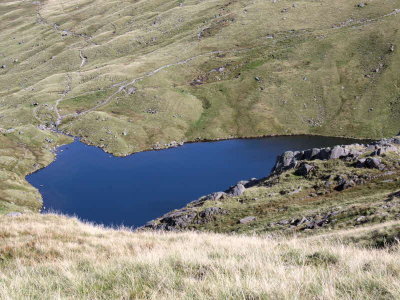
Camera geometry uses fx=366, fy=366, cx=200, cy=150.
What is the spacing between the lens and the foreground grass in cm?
685

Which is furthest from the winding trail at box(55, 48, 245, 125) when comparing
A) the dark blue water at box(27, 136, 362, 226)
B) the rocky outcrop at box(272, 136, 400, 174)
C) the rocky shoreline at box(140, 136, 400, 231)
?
the rocky shoreline at box(140, 136, 400, 231)

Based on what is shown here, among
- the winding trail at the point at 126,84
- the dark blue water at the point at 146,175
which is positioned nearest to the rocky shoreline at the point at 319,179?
the dark blue water at the point at 146,175

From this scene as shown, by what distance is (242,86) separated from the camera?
135750mm

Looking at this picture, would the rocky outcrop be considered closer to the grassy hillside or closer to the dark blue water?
the dark blue water

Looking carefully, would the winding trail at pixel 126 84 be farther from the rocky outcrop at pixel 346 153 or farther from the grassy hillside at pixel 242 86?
the rocky outcrop at pixel 346 153

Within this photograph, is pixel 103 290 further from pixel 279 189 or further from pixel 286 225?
pixel 279 189

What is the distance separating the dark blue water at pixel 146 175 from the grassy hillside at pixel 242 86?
6238 millimetres

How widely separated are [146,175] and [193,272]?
3330 inches

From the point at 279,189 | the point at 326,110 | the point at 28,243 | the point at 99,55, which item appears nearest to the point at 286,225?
the point at 279,189

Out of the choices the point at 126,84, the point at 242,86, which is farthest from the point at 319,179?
the point at 126,84

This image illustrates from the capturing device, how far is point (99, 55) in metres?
194

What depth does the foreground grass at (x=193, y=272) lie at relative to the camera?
6852mm

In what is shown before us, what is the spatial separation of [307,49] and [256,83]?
2688 centimetres

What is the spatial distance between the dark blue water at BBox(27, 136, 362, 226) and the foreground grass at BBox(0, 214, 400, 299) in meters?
60.1
